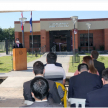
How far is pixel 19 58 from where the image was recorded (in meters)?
10.6

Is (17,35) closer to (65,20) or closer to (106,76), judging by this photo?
(65,20)

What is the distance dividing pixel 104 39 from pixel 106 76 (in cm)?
2754

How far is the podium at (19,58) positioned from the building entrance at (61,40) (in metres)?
19.5

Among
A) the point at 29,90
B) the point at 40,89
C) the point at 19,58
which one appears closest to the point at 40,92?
the point at 40,89

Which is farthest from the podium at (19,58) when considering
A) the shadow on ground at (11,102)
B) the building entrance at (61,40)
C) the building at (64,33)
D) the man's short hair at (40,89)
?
the building entrance at (61,40)

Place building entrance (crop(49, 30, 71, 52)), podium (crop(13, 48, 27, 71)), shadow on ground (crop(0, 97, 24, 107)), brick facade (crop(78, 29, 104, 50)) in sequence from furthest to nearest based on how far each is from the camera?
brick facade (crop(78, 29, 104, 50)) → building entrance (crop(49, 30, 71, 52)) → podium (crop(13, 48, 27, 71)) → shadow on ground (crop(0, 97, 24, 107))

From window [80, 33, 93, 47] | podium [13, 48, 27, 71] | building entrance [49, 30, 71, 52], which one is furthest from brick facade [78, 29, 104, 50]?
podium [13, 48, 27, 71]

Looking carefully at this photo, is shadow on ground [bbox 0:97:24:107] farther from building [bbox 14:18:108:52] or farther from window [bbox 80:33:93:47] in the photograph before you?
window [bbox 80:33:93:47]

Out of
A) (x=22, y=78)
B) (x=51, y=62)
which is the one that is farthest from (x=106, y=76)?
(x=22, y=78)

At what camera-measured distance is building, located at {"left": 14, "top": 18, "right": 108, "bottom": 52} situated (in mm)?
27938

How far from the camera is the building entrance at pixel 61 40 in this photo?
98.2 ft

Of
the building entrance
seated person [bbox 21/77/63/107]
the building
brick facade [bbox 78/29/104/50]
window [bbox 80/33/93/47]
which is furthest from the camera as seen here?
window [bbox 80/33/93/47]

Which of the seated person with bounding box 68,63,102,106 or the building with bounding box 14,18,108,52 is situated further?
the building with bounding box 14,18,108,52

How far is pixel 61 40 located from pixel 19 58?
20.7m
